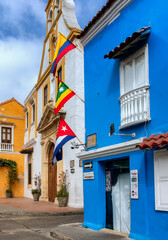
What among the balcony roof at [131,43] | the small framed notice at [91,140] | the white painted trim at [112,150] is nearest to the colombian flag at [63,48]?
the balcony roof at [131,43]

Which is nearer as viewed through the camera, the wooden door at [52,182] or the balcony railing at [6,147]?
the wooden door at [52,182]

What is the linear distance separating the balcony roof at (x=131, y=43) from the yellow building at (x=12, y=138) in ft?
66.6

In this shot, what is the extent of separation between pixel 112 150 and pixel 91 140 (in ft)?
5.21

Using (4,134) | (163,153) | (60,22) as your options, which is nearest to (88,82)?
(163,153)

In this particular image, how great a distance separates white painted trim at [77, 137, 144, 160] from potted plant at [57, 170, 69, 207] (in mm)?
6189

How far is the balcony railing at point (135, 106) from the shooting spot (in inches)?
289

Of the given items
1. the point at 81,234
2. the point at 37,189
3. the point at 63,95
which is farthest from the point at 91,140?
the point at 37,189

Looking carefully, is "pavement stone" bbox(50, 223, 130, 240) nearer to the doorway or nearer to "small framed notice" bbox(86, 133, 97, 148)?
the doorway

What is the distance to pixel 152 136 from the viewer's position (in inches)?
269

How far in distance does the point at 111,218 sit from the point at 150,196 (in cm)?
228

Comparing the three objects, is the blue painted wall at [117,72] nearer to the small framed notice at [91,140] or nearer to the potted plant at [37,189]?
the small framed notice at [91,140]

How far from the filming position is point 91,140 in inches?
388

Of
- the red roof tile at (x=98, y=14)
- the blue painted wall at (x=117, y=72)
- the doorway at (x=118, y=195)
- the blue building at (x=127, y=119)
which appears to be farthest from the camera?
the red roof tile at (x=98, y=14)

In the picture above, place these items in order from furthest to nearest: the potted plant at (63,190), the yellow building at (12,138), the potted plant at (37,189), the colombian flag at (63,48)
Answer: the yellow building at (12,138)
the potted plant at (37,189)
the potted plant at (63,190)
the colombian flag at (63,48)
